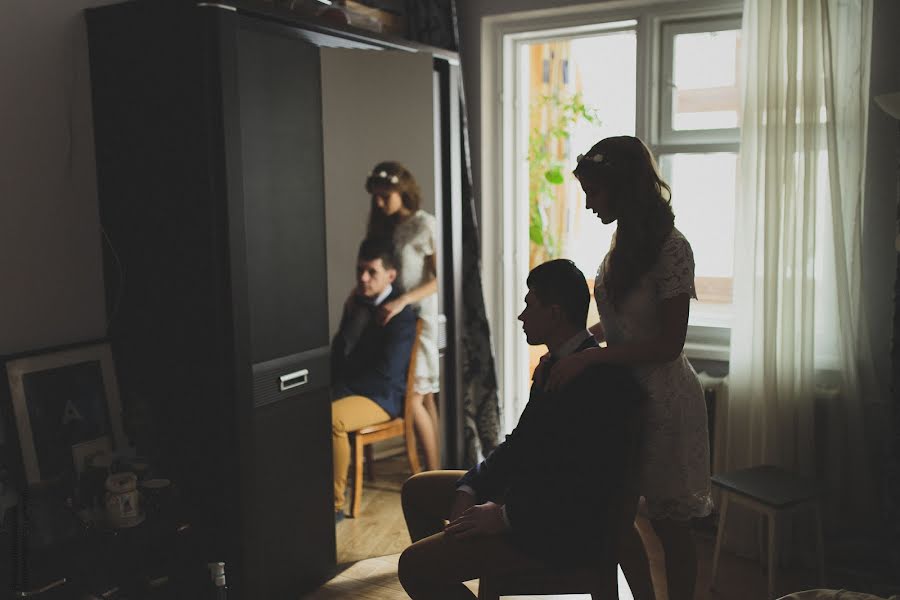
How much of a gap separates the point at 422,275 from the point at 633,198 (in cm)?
116

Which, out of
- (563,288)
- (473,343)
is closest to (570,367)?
(563,288)

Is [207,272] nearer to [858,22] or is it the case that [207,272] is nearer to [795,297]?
[795,297]

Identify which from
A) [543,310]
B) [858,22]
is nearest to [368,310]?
[543,310]

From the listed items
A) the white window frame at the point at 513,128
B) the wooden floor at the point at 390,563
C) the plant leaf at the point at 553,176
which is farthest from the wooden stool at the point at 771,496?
the plant leaf at the point at 553,176

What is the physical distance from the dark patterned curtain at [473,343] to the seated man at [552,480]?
4.79ft

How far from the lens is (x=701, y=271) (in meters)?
3.42

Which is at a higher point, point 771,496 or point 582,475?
point 582,475

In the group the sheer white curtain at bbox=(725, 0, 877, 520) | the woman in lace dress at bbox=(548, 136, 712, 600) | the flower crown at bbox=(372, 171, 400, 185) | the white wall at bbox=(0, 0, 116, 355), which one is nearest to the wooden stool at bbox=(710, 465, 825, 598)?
the sheer white curtain at bbox=(725, 0, 877, 520)

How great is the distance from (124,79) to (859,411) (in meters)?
2.58

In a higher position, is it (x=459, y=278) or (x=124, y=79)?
(x=124, y=79)

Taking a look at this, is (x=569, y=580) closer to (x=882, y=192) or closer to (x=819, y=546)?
(x=819, y=546)

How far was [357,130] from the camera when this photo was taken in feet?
8.84

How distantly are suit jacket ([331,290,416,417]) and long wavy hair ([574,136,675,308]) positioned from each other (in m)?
1.03

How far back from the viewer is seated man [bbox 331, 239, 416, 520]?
271cm
